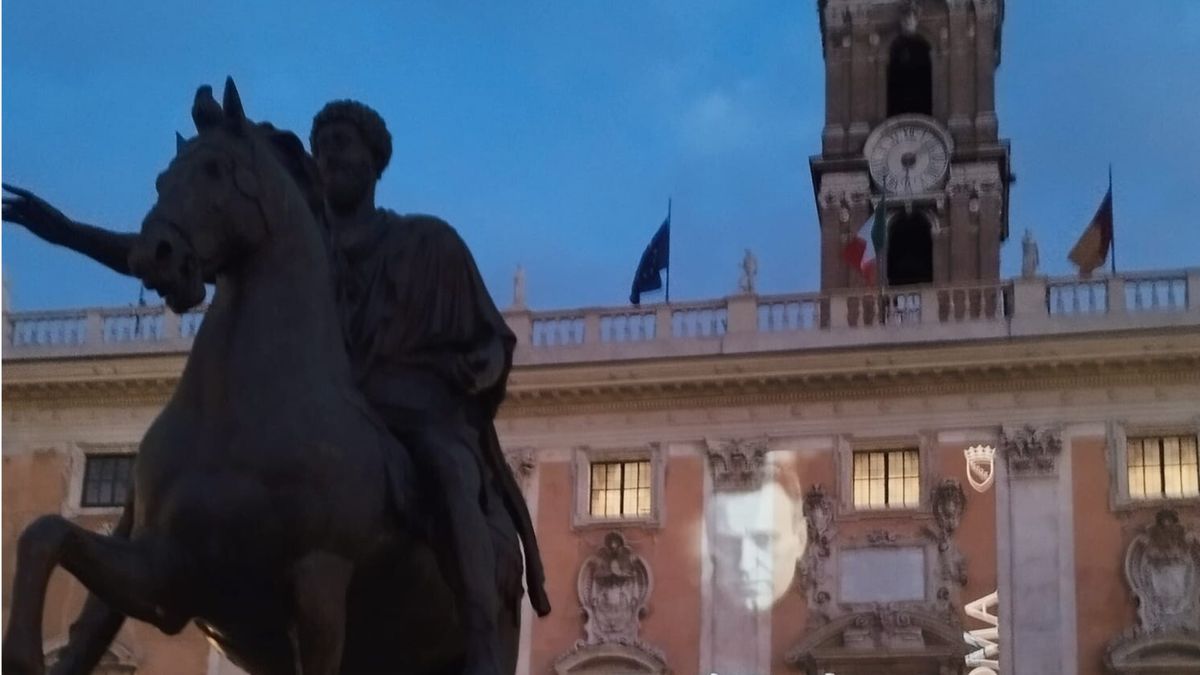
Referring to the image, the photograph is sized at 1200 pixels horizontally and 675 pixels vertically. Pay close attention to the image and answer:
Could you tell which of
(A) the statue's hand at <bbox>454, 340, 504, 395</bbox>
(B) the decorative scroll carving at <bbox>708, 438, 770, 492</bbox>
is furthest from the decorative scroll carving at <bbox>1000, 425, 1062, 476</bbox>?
(A) the statue's hand at <bbox>454, 340, 504, 395</bbox>

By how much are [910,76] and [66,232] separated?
1370 inches

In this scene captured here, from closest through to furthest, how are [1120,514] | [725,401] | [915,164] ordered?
[1120,514] → [725,401] → [915,164]

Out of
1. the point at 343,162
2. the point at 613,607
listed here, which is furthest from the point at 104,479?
the point at 343,162

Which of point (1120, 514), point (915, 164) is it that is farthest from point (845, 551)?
point (915, 164)

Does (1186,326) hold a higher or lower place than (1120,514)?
higher

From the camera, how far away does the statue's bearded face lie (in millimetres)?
5492

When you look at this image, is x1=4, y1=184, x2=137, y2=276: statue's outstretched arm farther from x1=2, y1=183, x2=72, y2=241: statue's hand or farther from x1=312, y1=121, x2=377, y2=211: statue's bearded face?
x1=312, y1=121, x2=377, y2=211: statue's bearded face

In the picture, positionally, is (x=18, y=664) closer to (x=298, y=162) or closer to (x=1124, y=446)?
(x=298, y=162)

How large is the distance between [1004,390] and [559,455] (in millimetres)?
6512

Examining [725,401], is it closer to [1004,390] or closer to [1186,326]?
[1004,390]

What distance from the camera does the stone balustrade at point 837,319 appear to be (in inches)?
1070

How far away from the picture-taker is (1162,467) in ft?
85.7

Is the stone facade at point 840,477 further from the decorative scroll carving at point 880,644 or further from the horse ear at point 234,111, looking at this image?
the horse ear at point 234,111

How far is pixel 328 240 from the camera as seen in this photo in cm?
518
